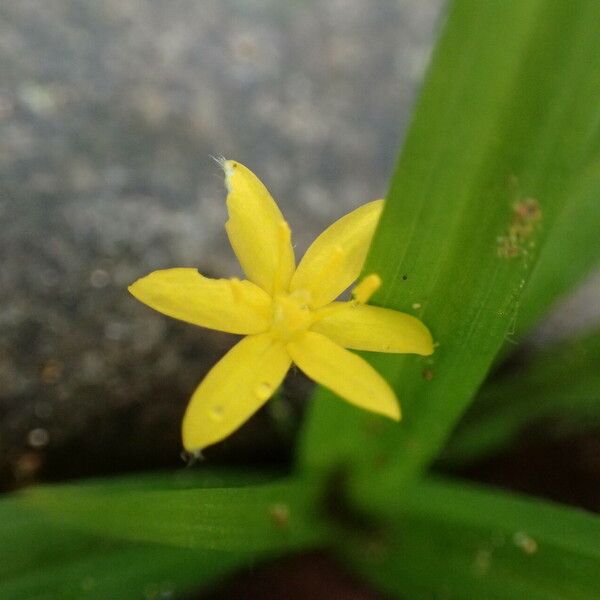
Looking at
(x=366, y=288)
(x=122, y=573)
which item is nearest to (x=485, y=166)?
(x=366, y=288)

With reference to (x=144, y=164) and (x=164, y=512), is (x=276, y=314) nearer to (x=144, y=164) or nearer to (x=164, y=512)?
(x=164, y=512)

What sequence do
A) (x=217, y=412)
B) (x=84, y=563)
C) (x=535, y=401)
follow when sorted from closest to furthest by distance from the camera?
(x=217, y=412)
(x=84, y=563)
(x=535, y=401)

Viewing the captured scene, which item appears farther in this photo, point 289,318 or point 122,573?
point 122,573

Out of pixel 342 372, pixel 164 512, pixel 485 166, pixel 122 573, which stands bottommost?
pixel 122 573

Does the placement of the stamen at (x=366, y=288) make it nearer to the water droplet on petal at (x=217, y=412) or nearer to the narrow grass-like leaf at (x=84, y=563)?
the water droplet on petal at (x=217, y=412)

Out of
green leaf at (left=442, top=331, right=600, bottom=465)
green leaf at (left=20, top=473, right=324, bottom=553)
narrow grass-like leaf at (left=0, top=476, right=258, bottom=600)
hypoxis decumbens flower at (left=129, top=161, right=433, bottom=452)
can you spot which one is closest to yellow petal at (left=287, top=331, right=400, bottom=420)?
hypoxis decumbens flower at (left=129, top=161, right=433, bottom=452)

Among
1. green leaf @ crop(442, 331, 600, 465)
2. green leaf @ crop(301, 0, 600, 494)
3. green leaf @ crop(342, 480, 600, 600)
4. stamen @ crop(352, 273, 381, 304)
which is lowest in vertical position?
green leaf @ crop(342, 480, 600, 600)

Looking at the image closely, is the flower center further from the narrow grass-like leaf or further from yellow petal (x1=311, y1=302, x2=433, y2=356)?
the narrow grass-like leaf

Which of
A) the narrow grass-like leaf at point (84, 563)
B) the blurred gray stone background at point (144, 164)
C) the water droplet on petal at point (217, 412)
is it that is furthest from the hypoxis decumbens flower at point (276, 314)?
the blurred gray stone background at point (144, 164)
